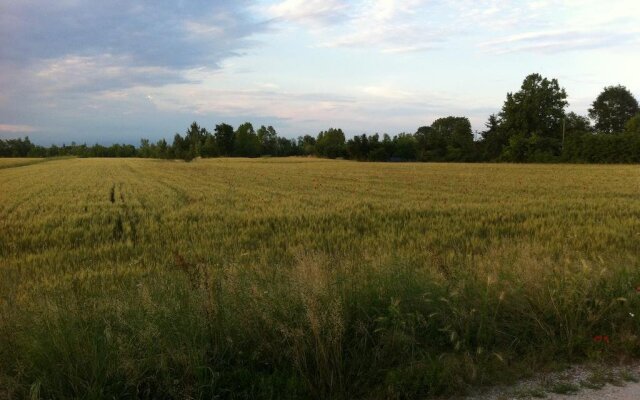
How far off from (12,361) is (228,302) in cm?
185

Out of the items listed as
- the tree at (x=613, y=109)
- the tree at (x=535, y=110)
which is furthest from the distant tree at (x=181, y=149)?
the tree at (x=613, y=109)

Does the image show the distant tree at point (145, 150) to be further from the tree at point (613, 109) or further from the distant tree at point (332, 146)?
the tree at point (613, 109)

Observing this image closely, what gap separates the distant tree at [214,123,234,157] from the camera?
4670 inches

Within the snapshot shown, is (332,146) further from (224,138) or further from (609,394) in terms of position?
(609,394)

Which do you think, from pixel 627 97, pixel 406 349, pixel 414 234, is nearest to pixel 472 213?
pixel 414 234

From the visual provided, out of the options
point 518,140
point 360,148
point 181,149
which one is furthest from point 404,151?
point 181,149

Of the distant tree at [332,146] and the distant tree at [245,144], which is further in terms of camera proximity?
the distant tree at [245,144]

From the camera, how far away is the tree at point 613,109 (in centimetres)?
9612

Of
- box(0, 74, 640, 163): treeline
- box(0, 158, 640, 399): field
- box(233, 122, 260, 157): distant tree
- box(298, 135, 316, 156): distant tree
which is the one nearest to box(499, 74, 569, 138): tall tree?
box(0, 74, 640, 163): treeline

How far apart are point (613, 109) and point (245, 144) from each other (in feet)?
287

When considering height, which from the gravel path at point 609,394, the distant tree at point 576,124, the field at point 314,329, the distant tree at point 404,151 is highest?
the distant tree at point 576,124

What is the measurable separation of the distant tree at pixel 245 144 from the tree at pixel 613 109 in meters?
81.8

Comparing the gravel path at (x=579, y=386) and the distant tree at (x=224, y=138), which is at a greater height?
the distant tree at (x=224, y=138)

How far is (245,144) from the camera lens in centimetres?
12506
